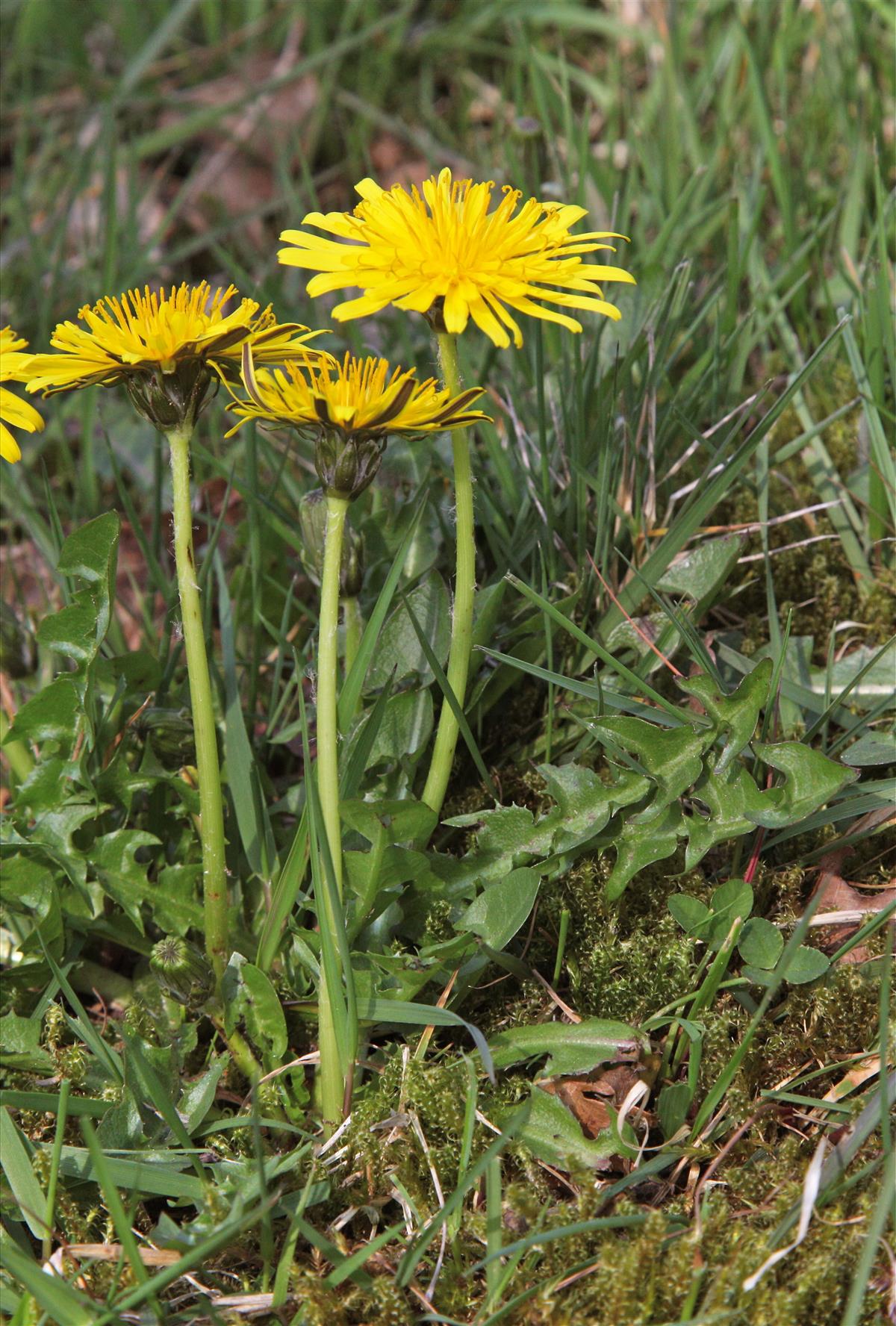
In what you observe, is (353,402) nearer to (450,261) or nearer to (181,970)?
(450,261)

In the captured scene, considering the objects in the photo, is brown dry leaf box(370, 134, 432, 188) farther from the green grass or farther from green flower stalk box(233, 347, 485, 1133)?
green flower stalk box(233, 347, 485, 1133)

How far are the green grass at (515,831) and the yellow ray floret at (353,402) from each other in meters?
0.28

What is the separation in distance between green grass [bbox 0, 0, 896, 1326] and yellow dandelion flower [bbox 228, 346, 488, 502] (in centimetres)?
22

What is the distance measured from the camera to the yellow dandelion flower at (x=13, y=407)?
147cm

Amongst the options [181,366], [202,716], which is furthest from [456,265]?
[202,716]

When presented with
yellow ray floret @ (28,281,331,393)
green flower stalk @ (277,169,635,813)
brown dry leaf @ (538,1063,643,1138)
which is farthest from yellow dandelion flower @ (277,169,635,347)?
brown dry leaf @ (538,1063,643,1138)

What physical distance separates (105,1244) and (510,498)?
135 cm

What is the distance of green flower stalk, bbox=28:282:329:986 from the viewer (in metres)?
1.39

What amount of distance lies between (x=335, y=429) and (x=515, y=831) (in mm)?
652

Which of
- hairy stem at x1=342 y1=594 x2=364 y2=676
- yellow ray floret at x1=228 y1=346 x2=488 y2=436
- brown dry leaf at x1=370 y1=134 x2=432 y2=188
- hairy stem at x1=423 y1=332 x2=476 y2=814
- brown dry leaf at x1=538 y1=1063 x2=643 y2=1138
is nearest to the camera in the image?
yellow ray floret at x1=228 y1=346 x2=488 y2=436

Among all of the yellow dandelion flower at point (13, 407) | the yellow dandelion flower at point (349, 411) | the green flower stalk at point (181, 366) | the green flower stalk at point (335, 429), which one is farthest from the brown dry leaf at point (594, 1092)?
the yellow dandelion flower at point (13, 407)

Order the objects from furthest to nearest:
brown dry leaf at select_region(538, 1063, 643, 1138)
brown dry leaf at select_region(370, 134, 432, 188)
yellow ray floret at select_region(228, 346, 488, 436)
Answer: brown dry leaf at select_region(370, 134, 432, 188)
brown dry leaf at select_region(538, 1063, 643, 1138)
yellow ray floret at select_region(228, 346, 488, 436)

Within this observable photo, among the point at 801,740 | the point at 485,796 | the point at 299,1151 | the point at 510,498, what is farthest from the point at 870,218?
the point at 299,1151

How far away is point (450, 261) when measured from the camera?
4.58 ft
